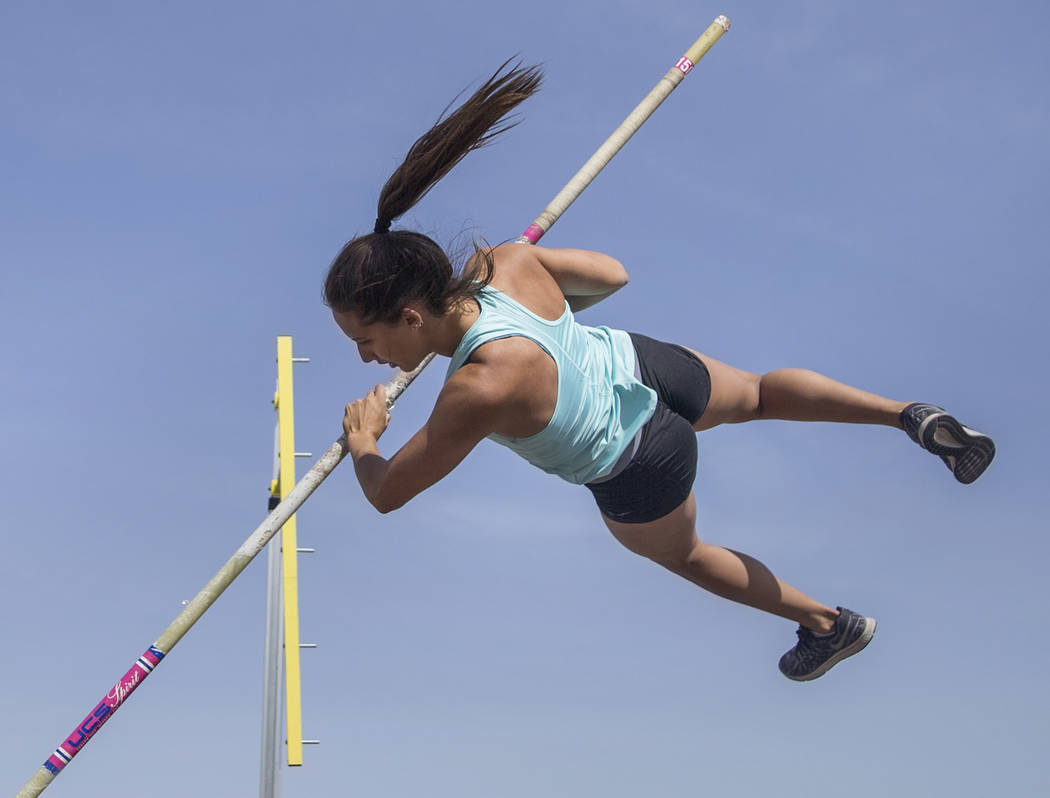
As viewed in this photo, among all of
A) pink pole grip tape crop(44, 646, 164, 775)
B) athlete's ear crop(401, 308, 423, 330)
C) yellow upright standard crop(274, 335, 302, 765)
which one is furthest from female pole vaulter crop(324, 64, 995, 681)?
yellow upright standard crop(274, 335, 302, 765)

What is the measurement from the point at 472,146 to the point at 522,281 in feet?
1.65

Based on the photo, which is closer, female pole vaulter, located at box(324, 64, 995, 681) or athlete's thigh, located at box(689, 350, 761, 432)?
female pole vaulter, located at box(324, 64, 995, 681)

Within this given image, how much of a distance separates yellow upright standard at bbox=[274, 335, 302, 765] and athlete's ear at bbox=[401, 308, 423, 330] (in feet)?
6.96

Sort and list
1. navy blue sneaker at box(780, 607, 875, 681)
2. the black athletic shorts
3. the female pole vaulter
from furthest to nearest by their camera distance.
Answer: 1. navy blue sneaker at box(780, 607, 875, 681)
2. the black athletic shorts
3. the female pole vaulter

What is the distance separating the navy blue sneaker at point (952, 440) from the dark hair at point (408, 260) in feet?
4.63

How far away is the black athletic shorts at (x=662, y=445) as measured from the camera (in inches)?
157

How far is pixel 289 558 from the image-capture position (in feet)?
18.9

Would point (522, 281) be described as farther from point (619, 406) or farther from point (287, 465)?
point (287, 465)

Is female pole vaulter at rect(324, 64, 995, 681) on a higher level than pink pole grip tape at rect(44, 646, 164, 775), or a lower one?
higher

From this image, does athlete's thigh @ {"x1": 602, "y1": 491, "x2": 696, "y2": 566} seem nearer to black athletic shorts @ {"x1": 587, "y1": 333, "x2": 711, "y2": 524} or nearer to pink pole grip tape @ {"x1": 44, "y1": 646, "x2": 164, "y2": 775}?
black athletic shorts @ {"x1": 587, "y1": 333, "x2": 711, "y2": 524}

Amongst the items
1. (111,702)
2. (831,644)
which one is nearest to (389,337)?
(111,702)

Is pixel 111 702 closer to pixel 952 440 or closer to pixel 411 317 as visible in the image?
pixel 411 317

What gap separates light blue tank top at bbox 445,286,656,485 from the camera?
143 inches

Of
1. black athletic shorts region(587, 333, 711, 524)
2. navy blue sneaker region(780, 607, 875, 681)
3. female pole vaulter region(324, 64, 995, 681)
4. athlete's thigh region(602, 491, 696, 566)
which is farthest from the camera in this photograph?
navy blue sneaker region(780, 607, 875, 681)
